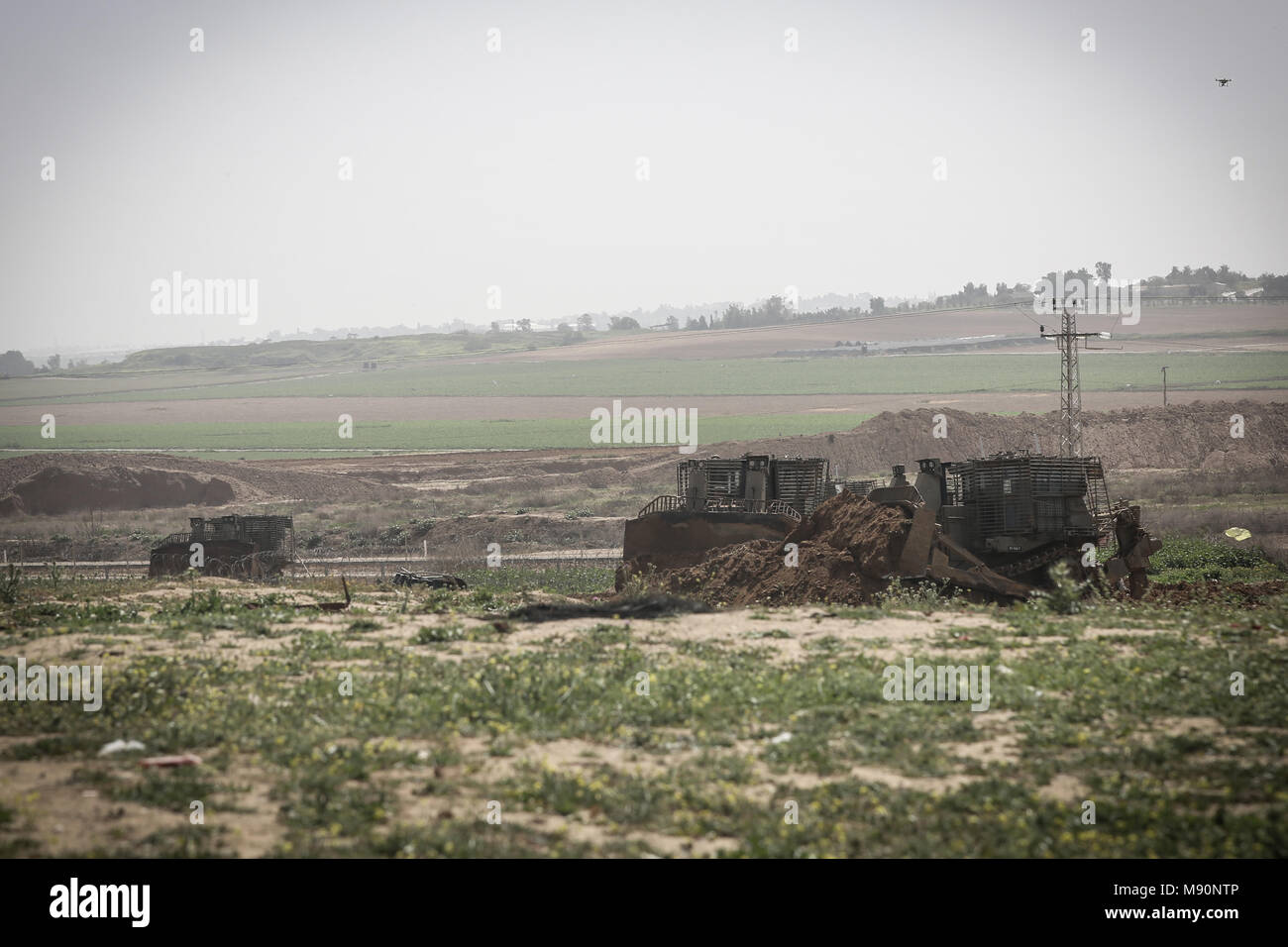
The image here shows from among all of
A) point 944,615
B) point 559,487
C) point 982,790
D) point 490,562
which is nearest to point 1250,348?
point 559,487

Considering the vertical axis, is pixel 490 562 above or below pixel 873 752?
below

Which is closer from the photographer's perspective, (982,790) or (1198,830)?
(1198,830)

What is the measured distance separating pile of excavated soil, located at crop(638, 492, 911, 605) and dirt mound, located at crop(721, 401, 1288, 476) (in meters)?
43.7

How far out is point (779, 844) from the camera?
8.37 meters

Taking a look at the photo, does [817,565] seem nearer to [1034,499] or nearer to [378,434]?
A: [1034,499]

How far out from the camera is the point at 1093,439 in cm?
7412

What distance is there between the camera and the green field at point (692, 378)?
394 ft

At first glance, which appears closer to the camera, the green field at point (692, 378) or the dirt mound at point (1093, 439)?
the dirt mound at point (1093, 439)

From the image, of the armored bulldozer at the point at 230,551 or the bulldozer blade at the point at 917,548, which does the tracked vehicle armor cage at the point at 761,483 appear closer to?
the bulldozer blade at the point at 917,548

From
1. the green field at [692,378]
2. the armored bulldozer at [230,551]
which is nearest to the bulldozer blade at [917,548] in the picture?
the armored bulldozer at [230,551]

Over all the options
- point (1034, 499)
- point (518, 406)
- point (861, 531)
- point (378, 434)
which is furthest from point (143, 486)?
point (1034, 499)

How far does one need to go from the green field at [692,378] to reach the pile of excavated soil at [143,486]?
195ft
